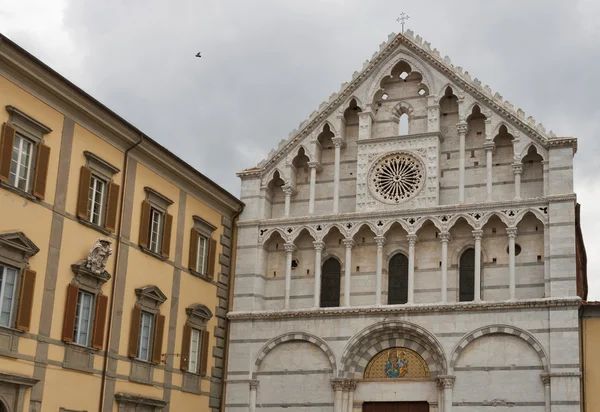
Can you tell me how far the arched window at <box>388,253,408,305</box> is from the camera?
25766 mm

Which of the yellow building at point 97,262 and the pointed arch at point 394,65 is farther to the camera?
the pointed arch at point 394,65

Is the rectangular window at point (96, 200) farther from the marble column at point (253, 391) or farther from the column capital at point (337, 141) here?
the column capital at point (337, 141)

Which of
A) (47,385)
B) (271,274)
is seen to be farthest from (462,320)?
(47,385)

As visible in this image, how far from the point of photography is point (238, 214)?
27.8 meters

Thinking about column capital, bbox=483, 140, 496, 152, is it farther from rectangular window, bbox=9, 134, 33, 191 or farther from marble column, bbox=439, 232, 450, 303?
rectangular window, bbox=9, 134, 33, 191

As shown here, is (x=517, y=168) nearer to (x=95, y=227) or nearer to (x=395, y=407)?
(x=395, y=407)

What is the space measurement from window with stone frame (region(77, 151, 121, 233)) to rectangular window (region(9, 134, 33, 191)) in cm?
170

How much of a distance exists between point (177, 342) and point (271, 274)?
4.19 metres

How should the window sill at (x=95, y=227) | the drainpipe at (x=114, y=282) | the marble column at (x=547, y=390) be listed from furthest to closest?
the marble column at (x=547, y=390), the drainpipe at (x=114, y=282), the window sill at (x=95, y=227)

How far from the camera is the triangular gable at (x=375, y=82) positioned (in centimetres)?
2611

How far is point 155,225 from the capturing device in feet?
78.9

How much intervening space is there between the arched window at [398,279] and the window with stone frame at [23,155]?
10828 mm

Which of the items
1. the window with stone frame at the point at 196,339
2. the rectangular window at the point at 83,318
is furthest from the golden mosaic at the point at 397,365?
the rectangular window at the point at 83,318

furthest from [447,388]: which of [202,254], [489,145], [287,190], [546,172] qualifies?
[202,254]
